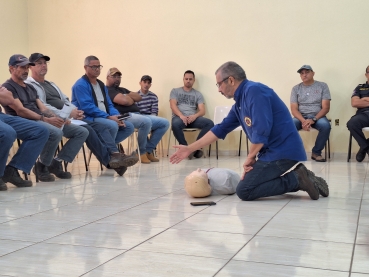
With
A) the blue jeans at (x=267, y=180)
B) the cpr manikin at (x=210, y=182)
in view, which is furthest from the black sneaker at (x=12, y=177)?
the blue jeans at (x=267, y=180)

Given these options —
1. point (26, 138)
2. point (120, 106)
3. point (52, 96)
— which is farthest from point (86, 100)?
point (120, 106)

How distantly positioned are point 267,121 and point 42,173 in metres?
2.26

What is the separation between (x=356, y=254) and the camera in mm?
2100

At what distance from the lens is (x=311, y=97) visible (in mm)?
7047

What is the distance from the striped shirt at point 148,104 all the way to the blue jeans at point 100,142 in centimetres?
223

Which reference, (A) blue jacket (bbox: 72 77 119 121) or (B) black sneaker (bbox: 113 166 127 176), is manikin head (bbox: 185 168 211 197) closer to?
(B) black sneaker (bbox: 113 166 127 176)

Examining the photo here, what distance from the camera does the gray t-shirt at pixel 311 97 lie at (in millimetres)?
7031

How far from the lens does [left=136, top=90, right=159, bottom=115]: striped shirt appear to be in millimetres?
7484

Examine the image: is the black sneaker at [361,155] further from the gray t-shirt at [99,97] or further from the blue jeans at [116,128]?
the gray t-shirt at [99,97]

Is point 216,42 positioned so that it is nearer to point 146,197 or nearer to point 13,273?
point 146,197

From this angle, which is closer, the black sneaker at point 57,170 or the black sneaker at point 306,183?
the black sneaker at point 306,183

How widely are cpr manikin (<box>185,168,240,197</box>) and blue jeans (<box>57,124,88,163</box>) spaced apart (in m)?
1.59

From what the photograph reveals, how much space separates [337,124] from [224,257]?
563 cm

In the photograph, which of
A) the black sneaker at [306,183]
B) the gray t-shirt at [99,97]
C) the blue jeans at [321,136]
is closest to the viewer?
the black sneaker at [306,183]
